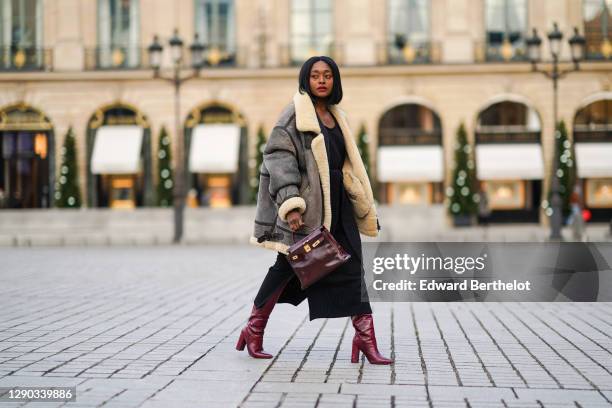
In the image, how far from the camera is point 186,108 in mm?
34125

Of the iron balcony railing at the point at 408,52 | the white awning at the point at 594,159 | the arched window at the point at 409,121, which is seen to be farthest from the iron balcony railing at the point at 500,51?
the white awning at the point at 594,159

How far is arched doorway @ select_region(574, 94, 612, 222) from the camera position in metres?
33.0

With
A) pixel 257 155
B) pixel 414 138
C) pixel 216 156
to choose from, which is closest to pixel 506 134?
pixel 414 138

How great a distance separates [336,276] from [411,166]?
27878mm

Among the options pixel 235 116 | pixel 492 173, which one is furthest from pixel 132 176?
pixel 492 173

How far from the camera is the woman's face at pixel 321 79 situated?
5.96m

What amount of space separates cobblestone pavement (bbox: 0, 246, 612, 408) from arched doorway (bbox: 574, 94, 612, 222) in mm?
24826

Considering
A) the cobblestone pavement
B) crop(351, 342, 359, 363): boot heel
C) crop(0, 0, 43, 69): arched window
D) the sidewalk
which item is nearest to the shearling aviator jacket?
crop(351, 342, 359, 363): boot heel

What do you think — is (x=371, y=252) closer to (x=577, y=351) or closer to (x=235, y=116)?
(x=577, y=351)

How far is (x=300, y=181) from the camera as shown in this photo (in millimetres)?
5797

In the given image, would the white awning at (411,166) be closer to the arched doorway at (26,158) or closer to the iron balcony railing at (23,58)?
the arched doorway at (26,158)

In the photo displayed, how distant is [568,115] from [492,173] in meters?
Result: 3.81

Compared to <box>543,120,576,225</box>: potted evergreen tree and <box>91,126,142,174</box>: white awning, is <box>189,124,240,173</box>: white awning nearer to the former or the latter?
<box>91,126,142,174</box>: white awning

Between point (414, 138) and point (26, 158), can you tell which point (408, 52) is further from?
point (26, 158)
